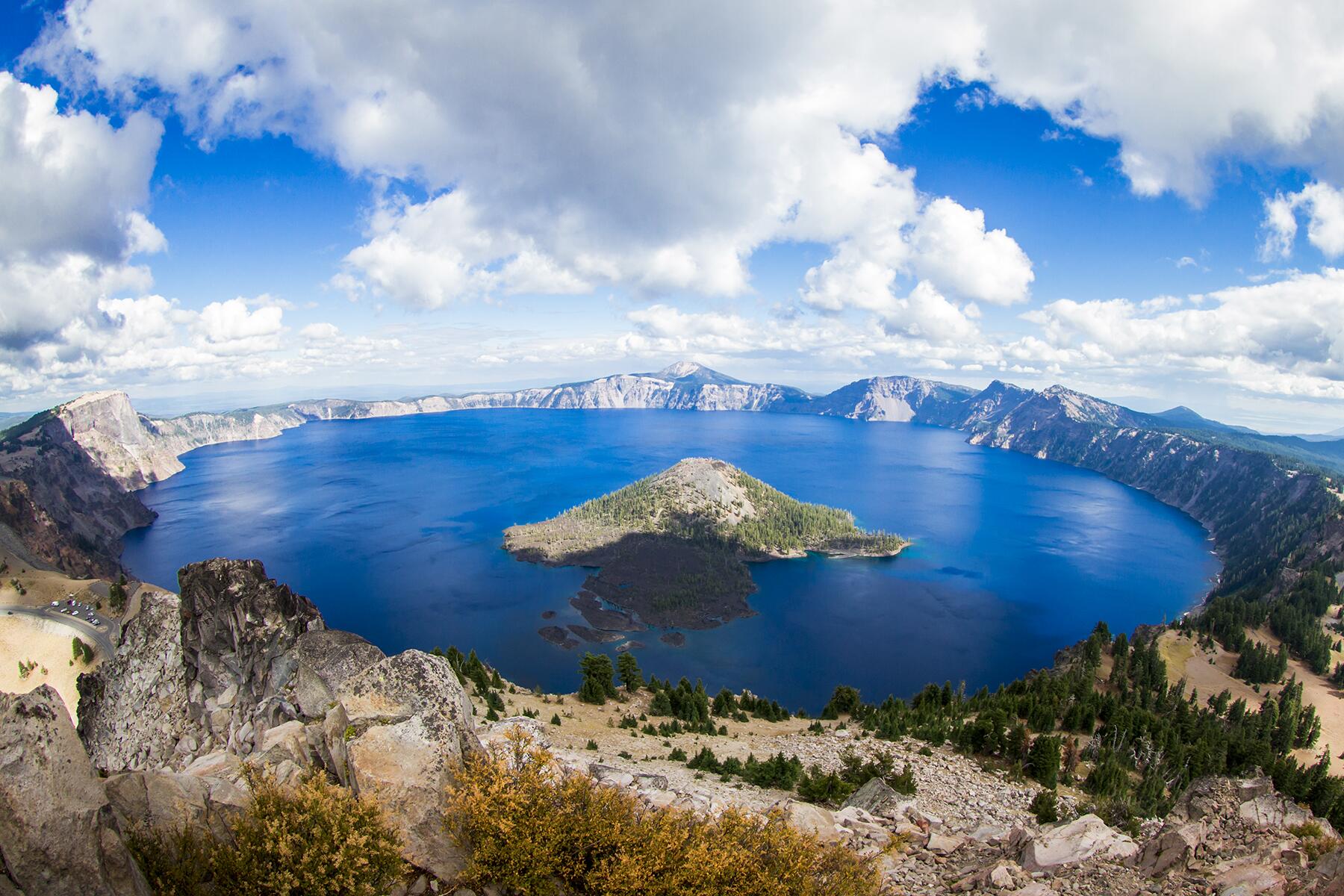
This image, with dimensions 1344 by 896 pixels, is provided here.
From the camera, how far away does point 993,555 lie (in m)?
166

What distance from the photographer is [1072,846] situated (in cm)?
2036

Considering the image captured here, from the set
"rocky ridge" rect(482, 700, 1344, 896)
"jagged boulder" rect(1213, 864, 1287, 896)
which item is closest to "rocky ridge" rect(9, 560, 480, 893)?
"rocky ridge" rect(482, 700, 1344, 896)

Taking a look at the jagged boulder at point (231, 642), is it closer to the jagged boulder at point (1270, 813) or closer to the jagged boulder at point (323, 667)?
the jagged boulder at point (323, 667)

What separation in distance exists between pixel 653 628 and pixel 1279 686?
9235 cm

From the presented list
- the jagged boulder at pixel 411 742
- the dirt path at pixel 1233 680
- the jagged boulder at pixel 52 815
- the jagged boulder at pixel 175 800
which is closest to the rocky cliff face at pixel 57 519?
the jagged boulder at pixel 175 800

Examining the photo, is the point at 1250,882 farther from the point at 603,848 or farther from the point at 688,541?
the point at 688,541

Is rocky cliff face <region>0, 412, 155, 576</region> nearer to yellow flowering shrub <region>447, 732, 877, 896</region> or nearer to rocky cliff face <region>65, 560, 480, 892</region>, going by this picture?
rocky cliff face <region>65, 560, 480, 892</region>

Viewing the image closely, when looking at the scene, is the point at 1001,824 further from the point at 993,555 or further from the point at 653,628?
the point at 993,555

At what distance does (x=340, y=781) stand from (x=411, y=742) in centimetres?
236

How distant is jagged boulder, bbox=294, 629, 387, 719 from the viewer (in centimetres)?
1952

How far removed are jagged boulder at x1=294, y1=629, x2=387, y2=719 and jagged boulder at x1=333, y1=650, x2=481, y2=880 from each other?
2.34 feet

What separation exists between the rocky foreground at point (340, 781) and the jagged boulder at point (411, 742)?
48 millimetres

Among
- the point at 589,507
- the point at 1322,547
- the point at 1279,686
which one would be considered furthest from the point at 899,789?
the point at 1322,547

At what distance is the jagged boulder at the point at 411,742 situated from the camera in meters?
16.3
